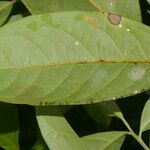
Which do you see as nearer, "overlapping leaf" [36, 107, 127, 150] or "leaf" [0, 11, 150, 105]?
"leaf" [0, 11, 150, 105]

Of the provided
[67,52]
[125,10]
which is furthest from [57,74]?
[125,10]

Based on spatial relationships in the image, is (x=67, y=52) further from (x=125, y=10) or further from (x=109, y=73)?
(x=125, y=10)

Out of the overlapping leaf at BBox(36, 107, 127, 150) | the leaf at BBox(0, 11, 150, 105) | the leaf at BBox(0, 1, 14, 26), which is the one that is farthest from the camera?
→ the leaf at BBox(0, 1, 14, 26)

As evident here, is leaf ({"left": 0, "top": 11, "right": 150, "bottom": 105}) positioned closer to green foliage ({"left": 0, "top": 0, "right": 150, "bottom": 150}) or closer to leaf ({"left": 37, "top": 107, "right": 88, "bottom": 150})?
green foliage ({"left": 0, "top": 0, "right": 150, "bottom": 150})

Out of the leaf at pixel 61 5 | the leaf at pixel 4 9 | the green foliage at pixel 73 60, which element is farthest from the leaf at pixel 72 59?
the leaf at pixel 4 9

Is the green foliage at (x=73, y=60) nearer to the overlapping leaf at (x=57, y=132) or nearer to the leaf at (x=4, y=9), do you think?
the overlapping leaf at (x=57, y=132)

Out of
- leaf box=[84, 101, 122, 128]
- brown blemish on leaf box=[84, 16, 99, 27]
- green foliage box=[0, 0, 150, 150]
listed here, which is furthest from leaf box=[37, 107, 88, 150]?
brown blemish on leaf box=[84, 16, 99, 27]
